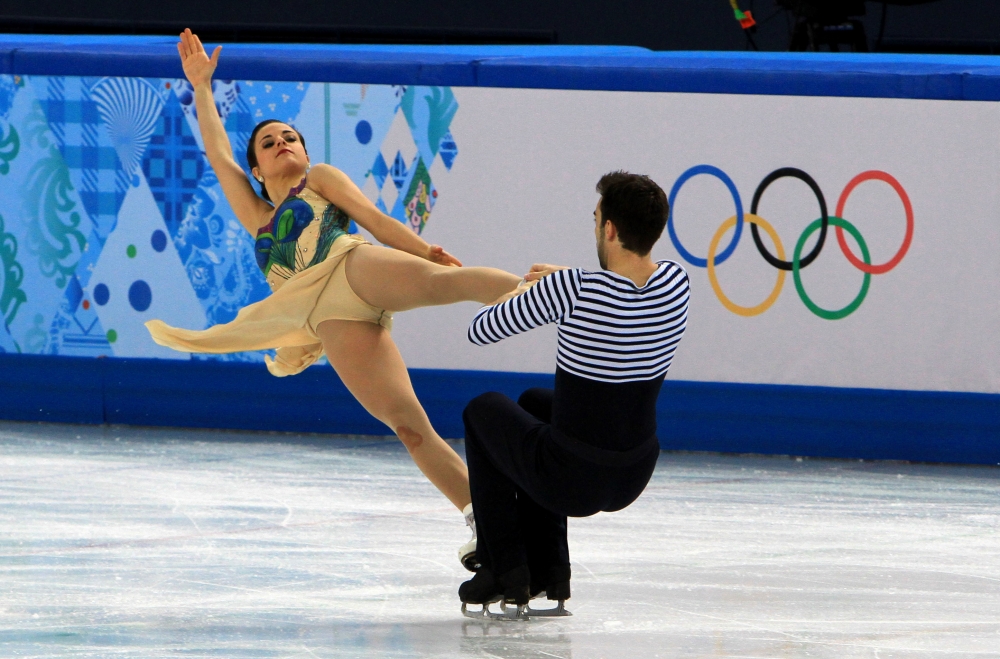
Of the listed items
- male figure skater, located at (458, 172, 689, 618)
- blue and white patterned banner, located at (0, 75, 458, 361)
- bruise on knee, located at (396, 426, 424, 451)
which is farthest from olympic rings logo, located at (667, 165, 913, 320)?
male figure skater, located at (458, 172, 689, 618)

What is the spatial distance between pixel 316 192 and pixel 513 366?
102 inches

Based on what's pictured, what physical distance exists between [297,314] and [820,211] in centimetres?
303

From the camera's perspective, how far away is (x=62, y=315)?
24.2 ft

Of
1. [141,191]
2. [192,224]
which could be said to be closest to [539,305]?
[192,224]

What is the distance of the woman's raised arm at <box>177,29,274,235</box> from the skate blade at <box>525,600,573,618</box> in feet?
4.85

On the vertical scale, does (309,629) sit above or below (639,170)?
below

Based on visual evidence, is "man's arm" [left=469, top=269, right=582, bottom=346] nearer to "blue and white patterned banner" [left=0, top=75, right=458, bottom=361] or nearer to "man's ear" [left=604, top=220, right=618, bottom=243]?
"man's ear" [left=604, top=220, right=618, bottom=243]

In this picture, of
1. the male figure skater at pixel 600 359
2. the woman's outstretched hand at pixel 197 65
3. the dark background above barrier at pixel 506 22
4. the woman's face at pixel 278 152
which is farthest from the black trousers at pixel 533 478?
the dark background above barrier at pixel 506 22

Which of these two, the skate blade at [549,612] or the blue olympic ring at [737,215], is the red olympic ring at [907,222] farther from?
the skate blade at [549,612]

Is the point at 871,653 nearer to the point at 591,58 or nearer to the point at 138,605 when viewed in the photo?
the point at 138,605

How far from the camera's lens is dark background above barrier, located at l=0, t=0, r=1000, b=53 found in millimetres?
10828

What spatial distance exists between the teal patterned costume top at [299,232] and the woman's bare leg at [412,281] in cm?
14

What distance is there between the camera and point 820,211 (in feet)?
21.7

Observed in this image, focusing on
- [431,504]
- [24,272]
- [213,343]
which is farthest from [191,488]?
[24,272]
